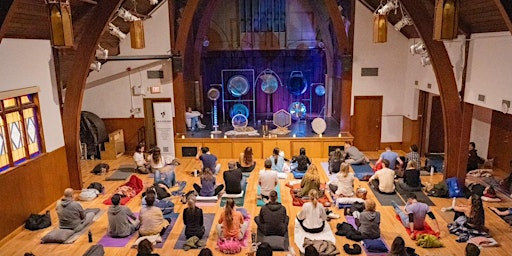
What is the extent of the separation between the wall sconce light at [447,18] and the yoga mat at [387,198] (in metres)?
5.35

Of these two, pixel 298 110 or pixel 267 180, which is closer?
pixel 267 180

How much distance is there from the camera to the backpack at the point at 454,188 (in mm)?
10477

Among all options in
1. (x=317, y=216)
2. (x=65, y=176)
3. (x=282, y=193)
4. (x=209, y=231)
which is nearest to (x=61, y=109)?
(x=65, y=176)

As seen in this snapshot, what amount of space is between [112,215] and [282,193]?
4383 mm

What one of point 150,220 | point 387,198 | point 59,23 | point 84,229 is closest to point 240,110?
point 387,198

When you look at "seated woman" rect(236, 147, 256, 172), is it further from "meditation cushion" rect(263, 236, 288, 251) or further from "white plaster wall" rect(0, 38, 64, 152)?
"white plaster wall" rect(0, 38, 64, 152)

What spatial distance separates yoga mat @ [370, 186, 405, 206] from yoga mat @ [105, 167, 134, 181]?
7335mm

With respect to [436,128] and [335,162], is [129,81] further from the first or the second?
[436,128]

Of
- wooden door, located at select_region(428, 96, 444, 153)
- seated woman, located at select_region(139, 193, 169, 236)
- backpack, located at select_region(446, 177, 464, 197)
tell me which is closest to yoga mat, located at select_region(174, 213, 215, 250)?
seated woman, located at select_region(139, 193, 169, 236)

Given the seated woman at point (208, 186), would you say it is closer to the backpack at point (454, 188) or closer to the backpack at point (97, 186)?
the backpack at point (97, 186)

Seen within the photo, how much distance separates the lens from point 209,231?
28.3 ft

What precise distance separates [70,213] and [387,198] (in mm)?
7452

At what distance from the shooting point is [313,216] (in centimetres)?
813

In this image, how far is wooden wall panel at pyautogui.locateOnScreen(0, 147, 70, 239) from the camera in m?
Result: 8.59
